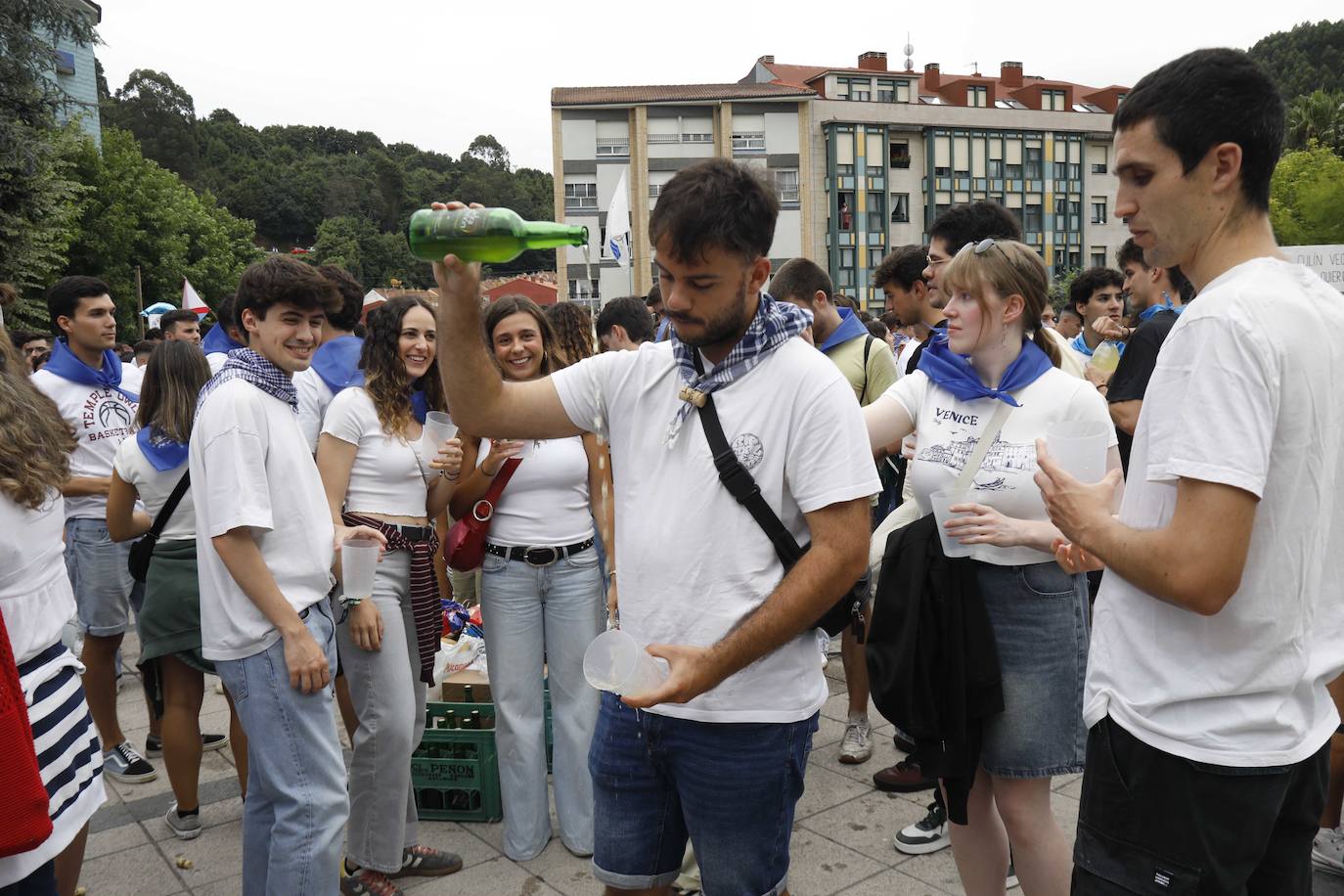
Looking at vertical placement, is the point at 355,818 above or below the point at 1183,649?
below

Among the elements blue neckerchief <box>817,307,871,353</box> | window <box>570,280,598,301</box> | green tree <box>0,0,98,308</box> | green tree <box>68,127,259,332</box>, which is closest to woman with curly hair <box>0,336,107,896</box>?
blue neckerchief <box>817,307,871,353</box>

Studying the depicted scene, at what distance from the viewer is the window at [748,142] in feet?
162

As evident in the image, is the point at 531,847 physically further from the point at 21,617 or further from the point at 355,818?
the point at 21,617

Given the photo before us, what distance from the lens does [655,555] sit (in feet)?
6.86

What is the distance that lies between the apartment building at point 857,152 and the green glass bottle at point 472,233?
147 feet

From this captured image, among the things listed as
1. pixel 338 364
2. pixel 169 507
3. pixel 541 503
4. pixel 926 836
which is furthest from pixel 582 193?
pixel 926 836

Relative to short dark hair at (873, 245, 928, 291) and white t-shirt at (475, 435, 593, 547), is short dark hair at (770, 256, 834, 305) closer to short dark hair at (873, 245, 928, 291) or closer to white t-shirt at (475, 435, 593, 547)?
short dark hair at (873, 245, 928, 291)

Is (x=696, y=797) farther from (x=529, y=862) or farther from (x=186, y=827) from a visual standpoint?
(x=186, y=827)

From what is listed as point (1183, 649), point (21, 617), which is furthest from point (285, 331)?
point (1183, 649)

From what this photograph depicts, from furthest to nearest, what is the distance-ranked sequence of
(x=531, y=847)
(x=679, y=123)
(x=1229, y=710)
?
1. (x=679, y=123)
2. (x=531, y=847)
3. (x=1229, y=710)

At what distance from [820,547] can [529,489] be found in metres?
2.14

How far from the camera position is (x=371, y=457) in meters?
3.66

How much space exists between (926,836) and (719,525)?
97.6 inches

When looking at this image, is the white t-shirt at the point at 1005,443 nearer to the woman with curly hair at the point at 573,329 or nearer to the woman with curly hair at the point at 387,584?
the woman with curly hair at the point at 387,584
